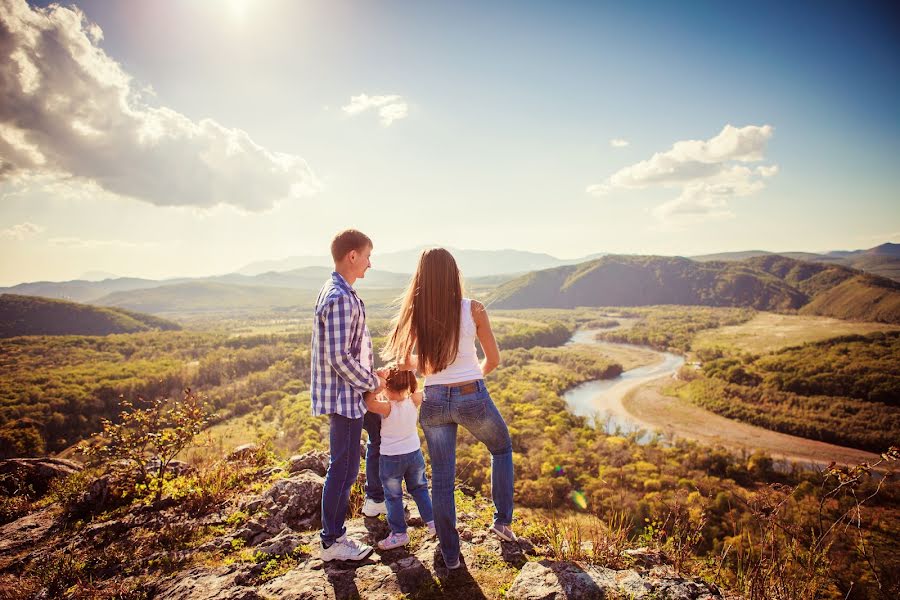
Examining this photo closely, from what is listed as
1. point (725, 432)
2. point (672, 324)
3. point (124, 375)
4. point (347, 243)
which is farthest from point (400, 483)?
point (672, 324)

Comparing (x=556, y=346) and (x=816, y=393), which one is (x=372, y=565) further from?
(x=556, y=346)

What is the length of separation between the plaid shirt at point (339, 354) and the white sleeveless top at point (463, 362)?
27.6 inches

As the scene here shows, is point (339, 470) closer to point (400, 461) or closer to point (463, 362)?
point (400, 461)

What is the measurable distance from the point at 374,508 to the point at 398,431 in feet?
4.99

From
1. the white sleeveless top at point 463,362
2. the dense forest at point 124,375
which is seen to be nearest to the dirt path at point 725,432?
the dense forest at point 124,375

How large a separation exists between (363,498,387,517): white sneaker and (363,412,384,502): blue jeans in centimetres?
5

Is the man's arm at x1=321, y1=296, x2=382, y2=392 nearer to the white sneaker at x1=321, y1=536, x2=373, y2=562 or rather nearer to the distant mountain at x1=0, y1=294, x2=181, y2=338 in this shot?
the white sneaker at x1=321, y1=536, x2=373, y2=562

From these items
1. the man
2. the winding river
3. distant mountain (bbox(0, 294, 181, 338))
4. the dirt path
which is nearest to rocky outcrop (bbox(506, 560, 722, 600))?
the man

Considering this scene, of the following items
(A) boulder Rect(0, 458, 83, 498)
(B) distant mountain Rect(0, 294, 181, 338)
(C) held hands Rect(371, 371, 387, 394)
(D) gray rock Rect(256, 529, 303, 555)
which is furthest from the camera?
(B) distant mountain Rect(0, 294, 181, 338)

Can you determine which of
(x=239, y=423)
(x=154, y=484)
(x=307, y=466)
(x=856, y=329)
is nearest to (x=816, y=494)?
(x=307, y=466)

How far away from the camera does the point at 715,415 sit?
5734 centimetres

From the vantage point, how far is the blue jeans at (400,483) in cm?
419

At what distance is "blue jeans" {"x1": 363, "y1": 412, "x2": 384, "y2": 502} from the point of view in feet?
15.0

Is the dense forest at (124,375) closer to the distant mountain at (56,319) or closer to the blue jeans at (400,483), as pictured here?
the distant mountain at (56,319)
